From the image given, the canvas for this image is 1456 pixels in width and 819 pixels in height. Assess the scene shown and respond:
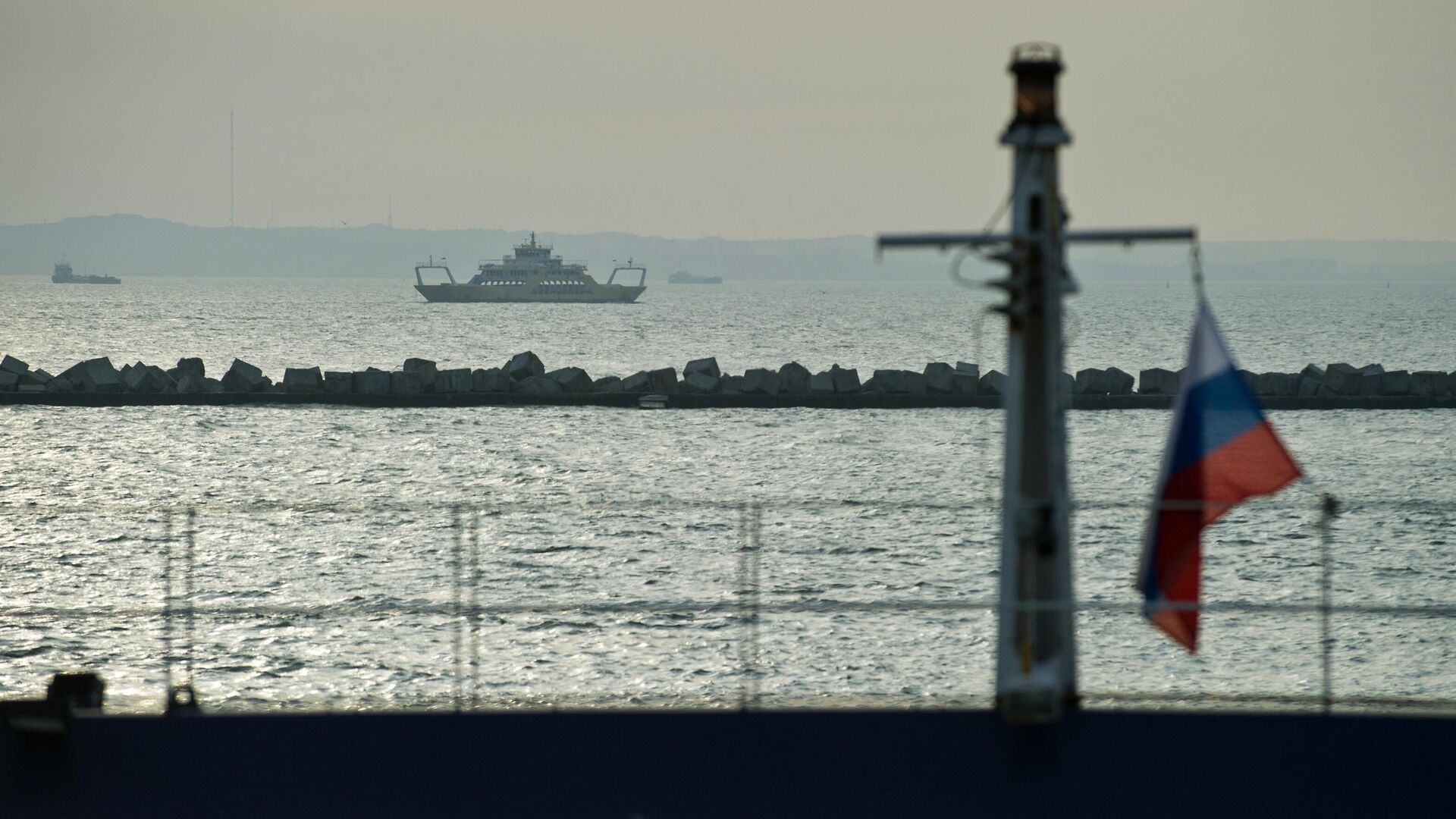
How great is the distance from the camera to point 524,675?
1719 centimetres

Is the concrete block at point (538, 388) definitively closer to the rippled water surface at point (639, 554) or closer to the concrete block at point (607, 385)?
the rippled water surface at point (639, 554)

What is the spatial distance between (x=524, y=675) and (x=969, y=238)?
11959mm

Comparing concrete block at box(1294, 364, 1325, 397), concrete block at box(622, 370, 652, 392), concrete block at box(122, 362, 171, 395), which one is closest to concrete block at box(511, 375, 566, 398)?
concrete block at box(622, 370, 652, 392)

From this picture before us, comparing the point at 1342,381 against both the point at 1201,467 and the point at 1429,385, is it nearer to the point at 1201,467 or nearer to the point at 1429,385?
the point at 1429,385

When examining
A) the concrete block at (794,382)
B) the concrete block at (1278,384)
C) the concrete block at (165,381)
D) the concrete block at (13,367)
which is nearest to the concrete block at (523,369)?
the concrete block at (794,382)

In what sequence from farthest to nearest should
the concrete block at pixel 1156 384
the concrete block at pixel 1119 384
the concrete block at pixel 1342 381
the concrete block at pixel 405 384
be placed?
the concrete block at pixel 405 384 < the concrete block at pixel 1342 381 < the concrete block at pixel 1119 384 < the concrete block at pixel 1156 384

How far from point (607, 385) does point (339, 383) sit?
9783 millimetres

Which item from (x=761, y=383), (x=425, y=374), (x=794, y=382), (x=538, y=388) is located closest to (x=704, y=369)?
(x=761, y=383)

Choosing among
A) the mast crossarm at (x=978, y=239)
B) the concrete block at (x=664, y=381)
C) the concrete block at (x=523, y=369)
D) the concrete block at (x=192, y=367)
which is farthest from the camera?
the concrete block at (x=192, y=367)

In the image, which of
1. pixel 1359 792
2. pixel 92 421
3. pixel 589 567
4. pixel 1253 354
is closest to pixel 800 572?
pixel 589 567

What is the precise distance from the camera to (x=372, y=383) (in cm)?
5334

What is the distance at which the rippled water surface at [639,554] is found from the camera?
17.2 metres

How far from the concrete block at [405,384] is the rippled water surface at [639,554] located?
1833mm

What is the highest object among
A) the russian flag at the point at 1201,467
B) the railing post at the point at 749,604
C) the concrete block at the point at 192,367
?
the concrete block at the point at 192,367
